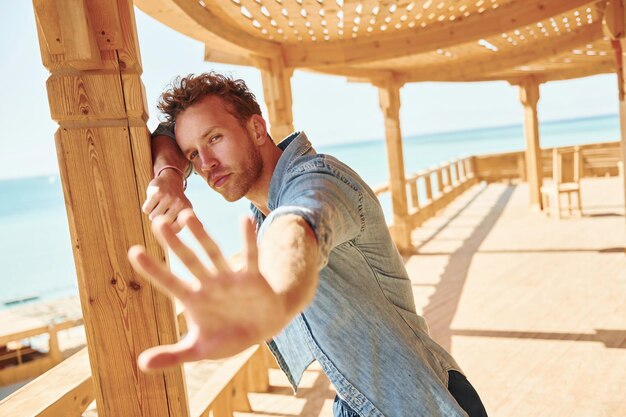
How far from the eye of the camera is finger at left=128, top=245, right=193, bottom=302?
579mm

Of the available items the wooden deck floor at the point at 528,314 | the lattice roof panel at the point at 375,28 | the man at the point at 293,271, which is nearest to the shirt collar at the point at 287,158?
the man at the point at 293,271

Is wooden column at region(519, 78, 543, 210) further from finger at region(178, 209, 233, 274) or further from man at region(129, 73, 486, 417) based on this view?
finger at region(178, 209, 233, 274)

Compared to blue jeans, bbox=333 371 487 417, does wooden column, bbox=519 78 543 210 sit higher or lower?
higher

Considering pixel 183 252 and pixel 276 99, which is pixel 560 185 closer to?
pixel 276 99

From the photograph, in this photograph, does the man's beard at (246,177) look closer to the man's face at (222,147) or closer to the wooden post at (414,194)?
the man's face at (222,147)

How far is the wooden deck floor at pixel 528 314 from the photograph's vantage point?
326cm

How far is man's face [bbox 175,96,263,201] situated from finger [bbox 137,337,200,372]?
2.37 ft

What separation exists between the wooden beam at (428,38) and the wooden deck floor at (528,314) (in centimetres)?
251

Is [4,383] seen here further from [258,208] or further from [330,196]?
[330,196]

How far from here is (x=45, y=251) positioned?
1724 inches

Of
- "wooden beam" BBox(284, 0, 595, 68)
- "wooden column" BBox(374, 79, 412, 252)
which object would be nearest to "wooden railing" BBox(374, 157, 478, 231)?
"wooden column" BBox(374, 79, 412, 252)

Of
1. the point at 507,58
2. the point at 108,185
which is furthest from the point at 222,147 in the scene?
the point at 507,58

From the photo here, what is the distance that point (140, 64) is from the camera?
140 cm

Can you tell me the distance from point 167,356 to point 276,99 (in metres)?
3.88
